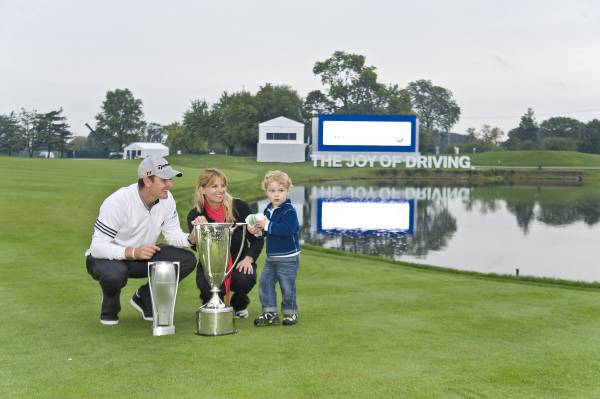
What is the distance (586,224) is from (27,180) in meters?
26.8

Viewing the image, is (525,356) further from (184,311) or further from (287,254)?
(184,311)

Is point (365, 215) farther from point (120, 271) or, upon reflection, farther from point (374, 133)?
A: point (374, 133)

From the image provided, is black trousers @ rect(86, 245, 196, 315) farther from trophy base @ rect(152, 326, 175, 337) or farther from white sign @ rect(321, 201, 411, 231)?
white sign @ rect(321, 201, 411, 231)

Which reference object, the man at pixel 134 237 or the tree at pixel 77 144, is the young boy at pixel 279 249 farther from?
the tree at pixel 77 144

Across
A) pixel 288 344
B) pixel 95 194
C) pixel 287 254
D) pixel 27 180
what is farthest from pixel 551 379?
pixel 27 180

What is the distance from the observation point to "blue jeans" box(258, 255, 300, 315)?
23.5 feet

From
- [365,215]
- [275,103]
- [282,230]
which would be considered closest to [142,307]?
[282,230]

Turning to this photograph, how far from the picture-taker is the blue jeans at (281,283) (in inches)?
282

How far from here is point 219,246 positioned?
6641 mm

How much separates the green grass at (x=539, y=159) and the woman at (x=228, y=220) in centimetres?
9660

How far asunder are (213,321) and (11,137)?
13546cm

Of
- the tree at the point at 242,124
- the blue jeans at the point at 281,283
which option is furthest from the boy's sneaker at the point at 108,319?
the tree at the point at 242,124

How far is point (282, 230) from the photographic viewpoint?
7031 mm

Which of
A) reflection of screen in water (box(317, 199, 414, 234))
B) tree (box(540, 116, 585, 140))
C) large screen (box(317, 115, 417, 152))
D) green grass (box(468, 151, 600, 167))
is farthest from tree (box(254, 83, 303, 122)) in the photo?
reflection of screen in water (box(317, 199, 414, 234))
